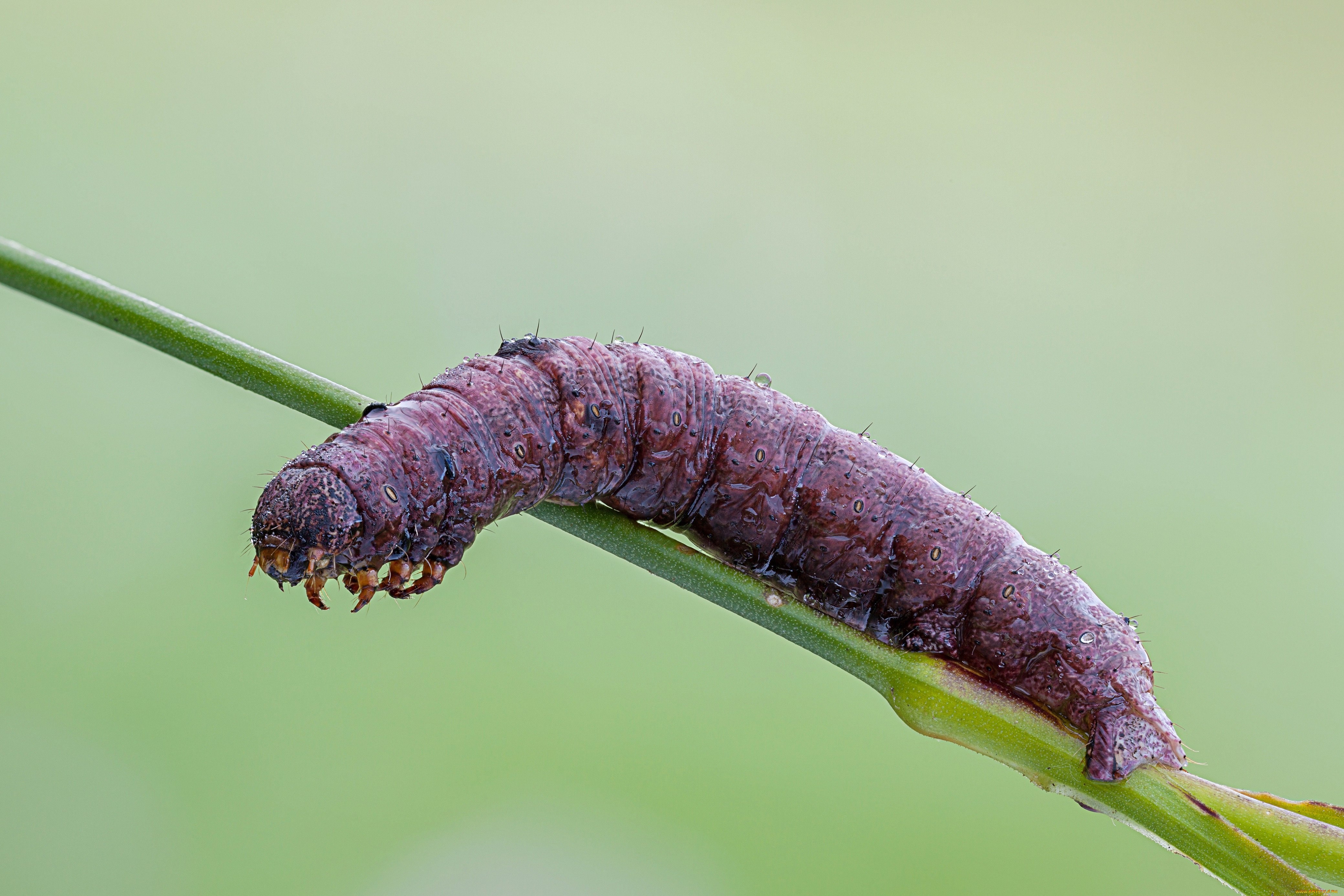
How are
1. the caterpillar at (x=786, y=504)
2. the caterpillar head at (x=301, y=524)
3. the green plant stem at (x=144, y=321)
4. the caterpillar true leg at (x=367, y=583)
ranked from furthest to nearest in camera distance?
the caterpillar at (x=786, y=504), the caterpillar true leg at (x=367, y=583), the caterpillar head at (x=301, y=524), the green plant stem at (x=144, y=321)

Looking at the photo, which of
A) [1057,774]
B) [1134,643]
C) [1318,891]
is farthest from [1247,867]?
[1134,643]

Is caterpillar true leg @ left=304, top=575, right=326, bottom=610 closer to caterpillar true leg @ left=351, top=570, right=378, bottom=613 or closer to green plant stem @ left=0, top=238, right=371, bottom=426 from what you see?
caterpillar true leg @ left=351, top=570, right=378, bottom=613

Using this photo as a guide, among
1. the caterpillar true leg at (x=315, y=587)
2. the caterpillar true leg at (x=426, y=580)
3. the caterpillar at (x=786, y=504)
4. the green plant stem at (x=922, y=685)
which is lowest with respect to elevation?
the caterpillar true leg at (x=315, y=587)

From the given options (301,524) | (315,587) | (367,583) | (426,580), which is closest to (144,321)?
(301,524)

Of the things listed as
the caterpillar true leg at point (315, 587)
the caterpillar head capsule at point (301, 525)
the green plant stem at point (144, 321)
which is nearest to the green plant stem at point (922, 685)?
the green plant stem at point (144, 321)

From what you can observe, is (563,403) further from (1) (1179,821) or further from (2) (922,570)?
(1) (1179,821)

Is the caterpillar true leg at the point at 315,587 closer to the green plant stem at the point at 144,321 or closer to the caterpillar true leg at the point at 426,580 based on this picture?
the caterpillar true leg at the point at 426,580
